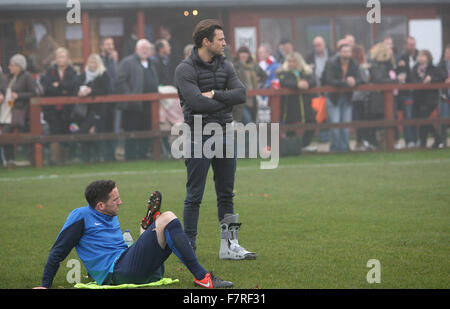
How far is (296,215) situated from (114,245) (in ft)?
13.3

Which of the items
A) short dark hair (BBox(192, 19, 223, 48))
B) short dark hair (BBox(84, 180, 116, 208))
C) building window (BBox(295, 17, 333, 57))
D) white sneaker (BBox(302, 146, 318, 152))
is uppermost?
building window (BBox(295, 17, 333, 57))

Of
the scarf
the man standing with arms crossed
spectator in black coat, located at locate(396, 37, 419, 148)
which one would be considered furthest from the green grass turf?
the scarf

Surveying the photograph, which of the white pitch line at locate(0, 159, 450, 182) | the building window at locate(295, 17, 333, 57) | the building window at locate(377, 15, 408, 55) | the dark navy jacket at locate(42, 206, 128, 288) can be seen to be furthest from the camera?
the building window at locate(377, 15, 408, 55)

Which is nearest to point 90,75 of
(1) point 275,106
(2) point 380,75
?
(1) point 275,106

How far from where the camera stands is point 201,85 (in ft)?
24.7

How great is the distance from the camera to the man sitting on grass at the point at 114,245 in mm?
6289

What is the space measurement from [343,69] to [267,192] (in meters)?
6.18

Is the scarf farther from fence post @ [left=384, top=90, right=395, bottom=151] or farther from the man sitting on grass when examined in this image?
the man sitting on grass

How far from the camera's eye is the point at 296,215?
33.7ft

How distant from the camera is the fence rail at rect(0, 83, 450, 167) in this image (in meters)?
16.8

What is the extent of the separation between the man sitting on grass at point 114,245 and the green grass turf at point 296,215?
13.6 inches

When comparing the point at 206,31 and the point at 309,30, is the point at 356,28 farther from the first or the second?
the point at 206,31

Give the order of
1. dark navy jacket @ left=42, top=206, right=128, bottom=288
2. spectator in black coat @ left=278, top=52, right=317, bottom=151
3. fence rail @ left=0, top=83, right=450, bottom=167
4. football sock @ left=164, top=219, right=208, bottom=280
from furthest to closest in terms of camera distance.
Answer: spectator in black coat @ left=278, top=52, right=317, bottom=151 → fence rail @ left=0, top=83, right=450, bottom=167 → dark navy jacket @ left=42, top=206, right=128, bottom=288 → football sock @ left=164, top=219, right=208, bottom=280

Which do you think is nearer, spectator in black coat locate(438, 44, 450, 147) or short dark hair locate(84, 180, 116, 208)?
short dark hair locate(84, 180, 116, 208)
